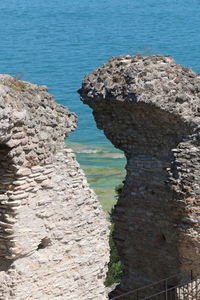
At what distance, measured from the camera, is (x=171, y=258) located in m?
13.4

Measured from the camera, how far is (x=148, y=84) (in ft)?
41.5

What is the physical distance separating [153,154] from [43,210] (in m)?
3.17

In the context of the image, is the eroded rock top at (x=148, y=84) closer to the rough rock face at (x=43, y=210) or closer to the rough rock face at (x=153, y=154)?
the rough rock face at (x=153, y=154)

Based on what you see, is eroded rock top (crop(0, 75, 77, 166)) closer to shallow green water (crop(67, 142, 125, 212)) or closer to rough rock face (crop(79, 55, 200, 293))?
rough rock face (crop(79, 55, 200, 293))

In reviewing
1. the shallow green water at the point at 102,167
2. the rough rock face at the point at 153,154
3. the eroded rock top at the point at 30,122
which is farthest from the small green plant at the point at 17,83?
the shallow green water at the point at 102,167

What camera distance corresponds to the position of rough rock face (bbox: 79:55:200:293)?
12.6 m

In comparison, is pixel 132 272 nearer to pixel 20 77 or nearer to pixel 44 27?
pixel 20 77

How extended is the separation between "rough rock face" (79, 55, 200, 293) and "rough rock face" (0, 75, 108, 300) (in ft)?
5.32

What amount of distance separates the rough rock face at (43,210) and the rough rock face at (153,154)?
162cm

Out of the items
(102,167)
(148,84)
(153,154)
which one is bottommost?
(102,167)

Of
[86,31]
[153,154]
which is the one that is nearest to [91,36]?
[86,31]

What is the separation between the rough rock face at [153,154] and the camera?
12.6 metres

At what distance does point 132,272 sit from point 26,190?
434cm

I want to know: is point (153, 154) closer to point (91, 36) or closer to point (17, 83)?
point (17, 83)
